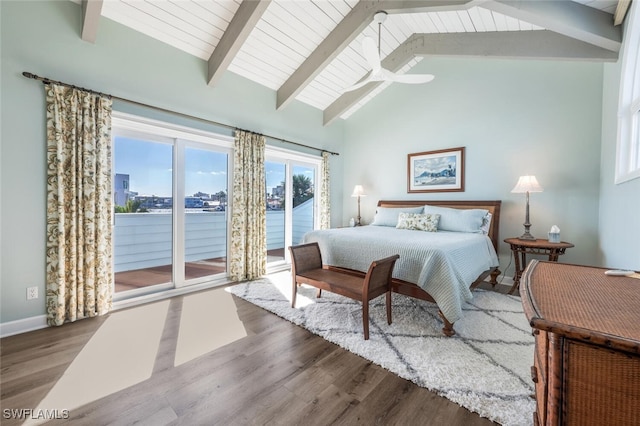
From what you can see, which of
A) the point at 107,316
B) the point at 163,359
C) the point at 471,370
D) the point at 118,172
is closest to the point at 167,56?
A: the point at 118,172

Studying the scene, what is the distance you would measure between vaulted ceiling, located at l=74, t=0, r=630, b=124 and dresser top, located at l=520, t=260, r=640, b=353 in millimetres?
2596

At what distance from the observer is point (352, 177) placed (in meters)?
5.83

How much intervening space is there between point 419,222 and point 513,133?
1.85 metres

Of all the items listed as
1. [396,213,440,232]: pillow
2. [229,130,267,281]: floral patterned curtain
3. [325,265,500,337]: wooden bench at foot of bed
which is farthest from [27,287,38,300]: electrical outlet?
[396,213,440,232]: pillow

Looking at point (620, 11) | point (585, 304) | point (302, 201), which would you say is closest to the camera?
point (585, 304)

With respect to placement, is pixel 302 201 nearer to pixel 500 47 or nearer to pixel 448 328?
pixel 448 328

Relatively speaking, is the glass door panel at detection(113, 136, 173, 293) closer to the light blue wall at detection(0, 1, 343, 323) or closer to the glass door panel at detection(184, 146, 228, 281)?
the glass door panel at detection(184, 146, 228, 281)

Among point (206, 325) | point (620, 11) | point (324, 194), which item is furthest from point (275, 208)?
point (620, 11)

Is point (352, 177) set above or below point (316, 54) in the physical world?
below

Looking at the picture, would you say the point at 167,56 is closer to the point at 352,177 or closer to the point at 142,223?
the point at 142,223

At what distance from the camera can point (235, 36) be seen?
3055 millimetres

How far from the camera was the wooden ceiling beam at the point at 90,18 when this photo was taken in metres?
2.47

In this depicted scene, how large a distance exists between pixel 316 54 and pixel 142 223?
3.25 meters

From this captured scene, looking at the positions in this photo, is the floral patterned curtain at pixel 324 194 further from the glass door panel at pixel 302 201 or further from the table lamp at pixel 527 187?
the table lamp at pixel 527 187
